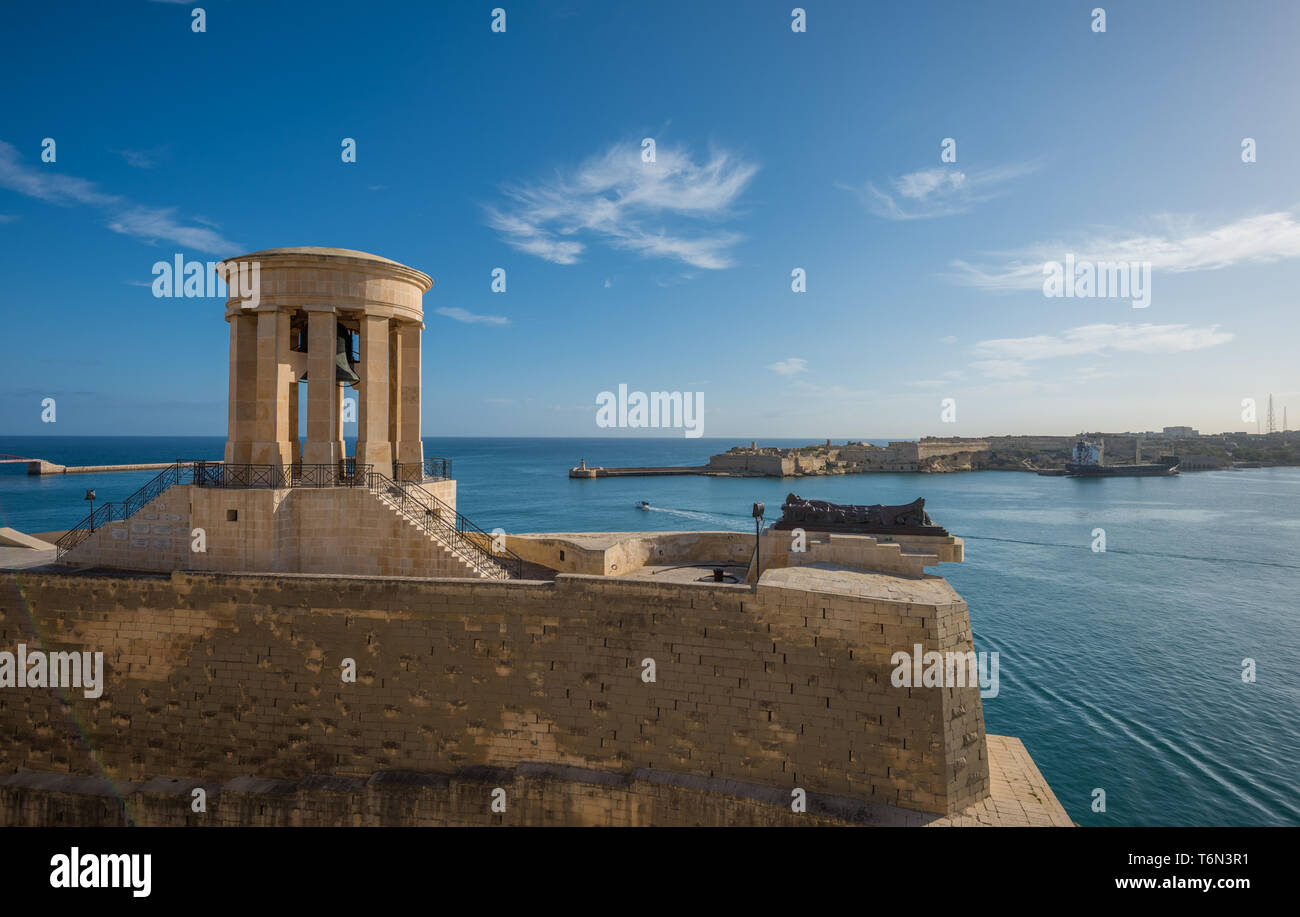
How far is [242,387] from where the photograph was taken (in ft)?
41.9

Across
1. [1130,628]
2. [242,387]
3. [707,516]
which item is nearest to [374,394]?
[242,387]

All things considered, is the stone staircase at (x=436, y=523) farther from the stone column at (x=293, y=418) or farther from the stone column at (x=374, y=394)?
the stone column at (x=293, y=418)

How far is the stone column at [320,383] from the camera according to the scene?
39.8 feet

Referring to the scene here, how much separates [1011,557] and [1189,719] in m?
22.8

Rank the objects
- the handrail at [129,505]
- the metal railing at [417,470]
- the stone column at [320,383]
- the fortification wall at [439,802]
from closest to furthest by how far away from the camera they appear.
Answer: the fortification wall at [439,802] → the handrail at [129,505] → the stone column at [320,383] → the metal railing at [417,470]

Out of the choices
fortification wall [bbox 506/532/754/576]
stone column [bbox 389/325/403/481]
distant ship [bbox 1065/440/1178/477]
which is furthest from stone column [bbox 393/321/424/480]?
distant ship [bbox 1065/440/1178/477]

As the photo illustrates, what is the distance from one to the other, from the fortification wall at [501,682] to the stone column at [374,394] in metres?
3.13

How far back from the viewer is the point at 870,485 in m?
92.2

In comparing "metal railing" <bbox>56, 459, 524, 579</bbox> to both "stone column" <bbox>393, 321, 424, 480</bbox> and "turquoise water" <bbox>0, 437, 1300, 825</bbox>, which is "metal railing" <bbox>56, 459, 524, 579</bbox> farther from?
"turquoise water" <bbox>0, 437, 1300, 825</bbox>

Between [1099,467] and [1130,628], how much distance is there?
93.6 m

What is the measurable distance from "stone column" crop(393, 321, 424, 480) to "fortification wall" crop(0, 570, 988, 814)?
4.46 meters

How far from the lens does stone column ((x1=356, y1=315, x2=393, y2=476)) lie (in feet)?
40.9

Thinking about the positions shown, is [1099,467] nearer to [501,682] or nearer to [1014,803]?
[1014,803]

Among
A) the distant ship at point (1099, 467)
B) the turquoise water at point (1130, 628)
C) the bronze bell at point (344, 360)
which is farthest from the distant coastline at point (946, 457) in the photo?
the bronze bell at point (344, 360)
